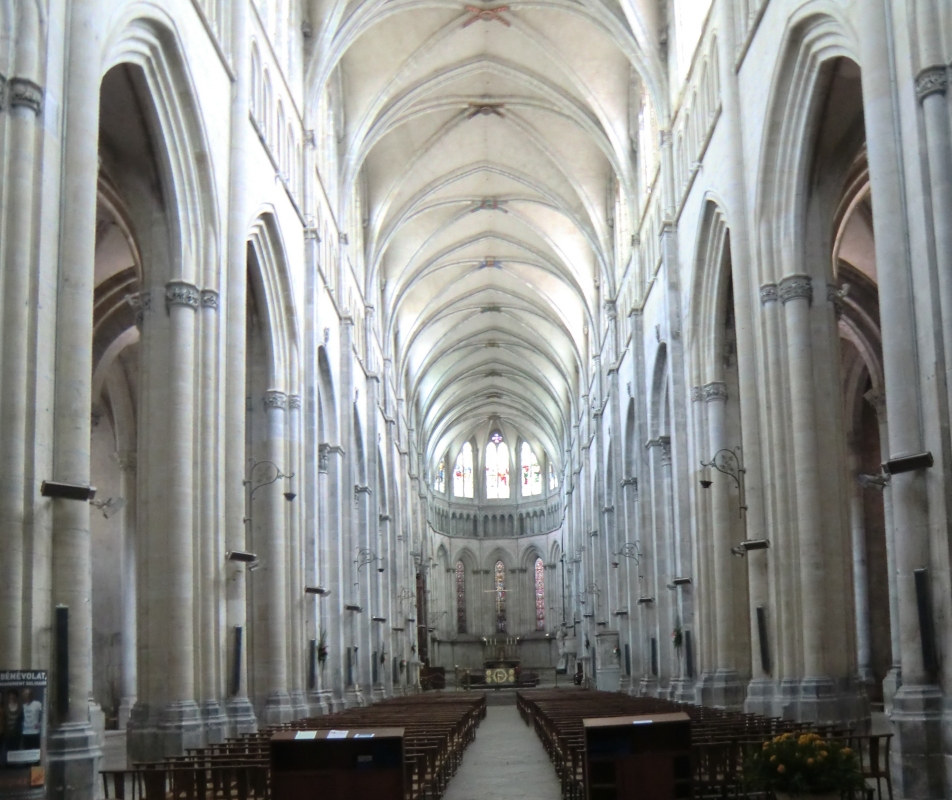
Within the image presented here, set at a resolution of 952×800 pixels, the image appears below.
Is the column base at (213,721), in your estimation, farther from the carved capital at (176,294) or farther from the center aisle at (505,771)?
the carved capital at (176,294)

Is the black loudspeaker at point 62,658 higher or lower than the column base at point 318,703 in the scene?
higher

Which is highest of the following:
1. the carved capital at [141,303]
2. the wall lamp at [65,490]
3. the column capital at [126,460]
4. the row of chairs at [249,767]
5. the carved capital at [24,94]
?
the carved capital at [24,94]

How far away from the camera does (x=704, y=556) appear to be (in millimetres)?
26656

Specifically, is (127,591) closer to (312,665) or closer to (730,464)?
(312,665)

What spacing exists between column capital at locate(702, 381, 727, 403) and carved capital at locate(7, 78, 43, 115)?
1773cm

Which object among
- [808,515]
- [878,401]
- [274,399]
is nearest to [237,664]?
[274,399]

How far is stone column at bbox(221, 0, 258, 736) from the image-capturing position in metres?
20.1

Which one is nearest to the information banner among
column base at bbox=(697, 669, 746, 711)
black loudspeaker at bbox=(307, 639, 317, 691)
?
black loudspeaker at bbox=(307, 639, 317, 691)

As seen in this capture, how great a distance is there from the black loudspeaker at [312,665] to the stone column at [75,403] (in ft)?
49.2

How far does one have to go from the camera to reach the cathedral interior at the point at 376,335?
13117mm

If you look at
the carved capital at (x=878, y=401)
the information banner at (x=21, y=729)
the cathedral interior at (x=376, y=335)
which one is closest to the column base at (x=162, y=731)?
the cathedral interior at (x=376, y=335)

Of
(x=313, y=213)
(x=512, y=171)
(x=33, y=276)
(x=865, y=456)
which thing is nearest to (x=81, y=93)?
(x=33, y=276)

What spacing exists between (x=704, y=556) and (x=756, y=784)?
16.2 m

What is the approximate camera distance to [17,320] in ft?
40.5
